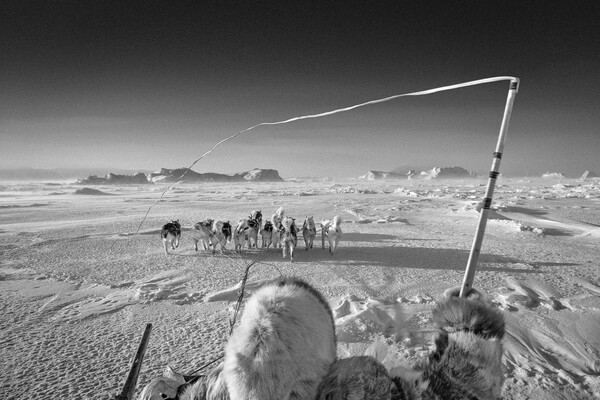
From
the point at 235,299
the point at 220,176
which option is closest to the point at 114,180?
the point at 220,176

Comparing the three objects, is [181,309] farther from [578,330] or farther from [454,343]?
[578,330]

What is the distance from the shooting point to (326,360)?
105 centimetres

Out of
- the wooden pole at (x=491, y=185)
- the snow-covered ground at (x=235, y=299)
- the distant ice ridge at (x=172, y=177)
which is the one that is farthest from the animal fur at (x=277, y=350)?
the distant ice ridge at (x=172, y=177)

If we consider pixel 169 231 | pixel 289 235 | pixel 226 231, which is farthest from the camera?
pixel 226 231

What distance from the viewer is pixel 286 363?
961mm

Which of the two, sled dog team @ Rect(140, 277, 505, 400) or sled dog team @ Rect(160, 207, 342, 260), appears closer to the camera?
sled dog team @ Rect(140, 277, 505, 400)

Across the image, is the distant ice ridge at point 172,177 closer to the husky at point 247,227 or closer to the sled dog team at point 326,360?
the husky at point 247,227

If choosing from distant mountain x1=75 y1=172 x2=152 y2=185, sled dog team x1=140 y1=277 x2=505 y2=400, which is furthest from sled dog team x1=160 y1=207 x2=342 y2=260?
distant mountain x1=75 y1=172 x2=152 y2=185

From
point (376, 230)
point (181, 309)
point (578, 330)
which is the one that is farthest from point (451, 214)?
point (181, 309)

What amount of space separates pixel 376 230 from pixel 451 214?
7256mm

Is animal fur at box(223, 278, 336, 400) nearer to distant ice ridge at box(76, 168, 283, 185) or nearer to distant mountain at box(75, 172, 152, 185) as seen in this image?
distant ice ridge at box(76, 168, 283, 185)

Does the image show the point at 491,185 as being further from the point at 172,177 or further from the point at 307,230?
the point at 172,177

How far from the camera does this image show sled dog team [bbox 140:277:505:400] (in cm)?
95

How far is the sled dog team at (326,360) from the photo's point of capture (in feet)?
3.13
